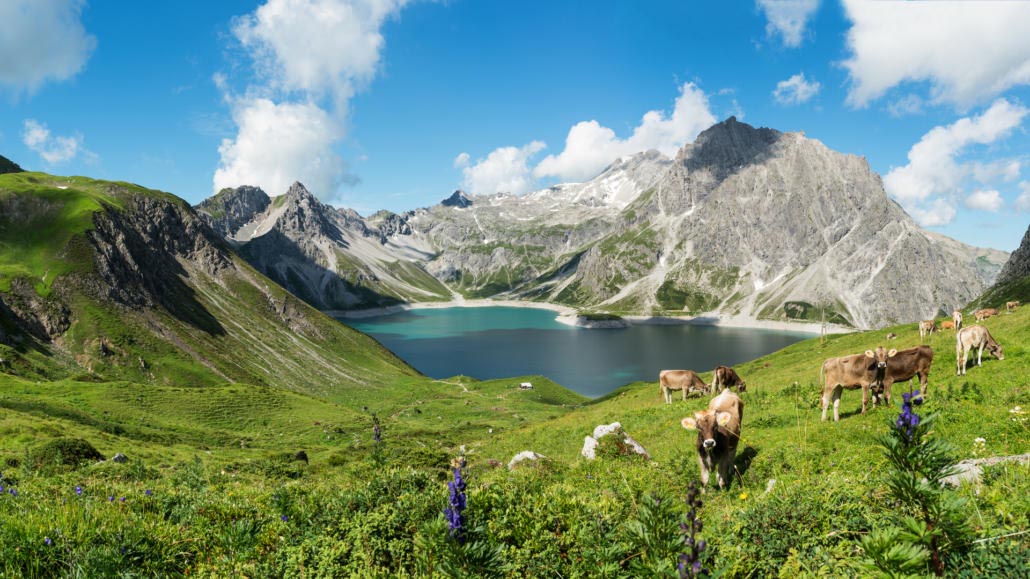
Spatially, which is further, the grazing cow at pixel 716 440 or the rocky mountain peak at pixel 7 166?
the rocky mountain peak at pixel 7 166

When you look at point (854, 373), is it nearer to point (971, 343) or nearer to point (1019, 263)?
point (971, 343)

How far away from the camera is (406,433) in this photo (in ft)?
189

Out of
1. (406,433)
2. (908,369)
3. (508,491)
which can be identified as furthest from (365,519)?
(406,433)

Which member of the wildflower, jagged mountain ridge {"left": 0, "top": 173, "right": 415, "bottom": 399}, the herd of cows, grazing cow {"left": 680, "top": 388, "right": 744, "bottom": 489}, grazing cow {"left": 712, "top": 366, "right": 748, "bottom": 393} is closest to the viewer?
the wildflower

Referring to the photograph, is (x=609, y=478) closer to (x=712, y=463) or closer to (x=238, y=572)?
(x=712, y=463)

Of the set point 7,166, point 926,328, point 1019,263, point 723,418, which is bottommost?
point 723,418

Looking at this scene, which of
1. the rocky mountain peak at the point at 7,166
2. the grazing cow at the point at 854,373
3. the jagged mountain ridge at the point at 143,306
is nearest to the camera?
the grazing cow at the point at 854,373

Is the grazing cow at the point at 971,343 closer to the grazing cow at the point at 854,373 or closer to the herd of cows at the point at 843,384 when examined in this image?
the herd of cows at the point at 843,384

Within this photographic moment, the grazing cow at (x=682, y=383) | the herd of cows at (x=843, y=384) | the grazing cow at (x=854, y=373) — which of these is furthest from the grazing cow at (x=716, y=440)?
the grazing cow at (x=682, y=383)

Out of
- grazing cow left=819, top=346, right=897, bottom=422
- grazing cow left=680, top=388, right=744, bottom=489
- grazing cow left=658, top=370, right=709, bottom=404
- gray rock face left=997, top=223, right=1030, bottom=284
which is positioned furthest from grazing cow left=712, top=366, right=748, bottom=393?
gray rock face left=997, top=223, right=1030, bottom=284

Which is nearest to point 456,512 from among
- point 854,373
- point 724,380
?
point 854,373

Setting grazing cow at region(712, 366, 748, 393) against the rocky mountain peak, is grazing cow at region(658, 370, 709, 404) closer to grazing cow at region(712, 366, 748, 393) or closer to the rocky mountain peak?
grazing cow at region(712, 366, 748, 393)

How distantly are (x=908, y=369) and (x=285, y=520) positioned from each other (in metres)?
23.9

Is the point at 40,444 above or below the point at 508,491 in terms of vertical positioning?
below
